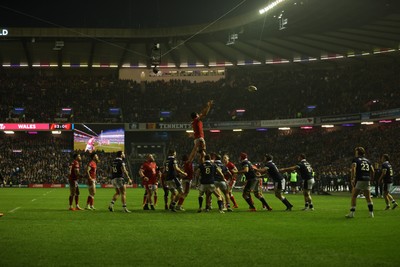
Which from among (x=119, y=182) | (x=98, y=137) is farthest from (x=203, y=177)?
(x=98, y=137)

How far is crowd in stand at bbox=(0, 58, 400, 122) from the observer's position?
216 feet

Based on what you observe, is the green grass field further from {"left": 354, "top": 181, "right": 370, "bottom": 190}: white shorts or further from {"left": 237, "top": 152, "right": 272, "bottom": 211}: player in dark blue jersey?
{"left": 237, "top": 152, "right": 272, "bottom": 211}: player in dark blue jersey

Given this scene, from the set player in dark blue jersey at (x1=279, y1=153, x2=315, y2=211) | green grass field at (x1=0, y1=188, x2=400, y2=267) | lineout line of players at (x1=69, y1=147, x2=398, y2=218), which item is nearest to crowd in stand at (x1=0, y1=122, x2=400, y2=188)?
player in dark blue jersey at (x1=279, y1=153, x2=315, y2=211)

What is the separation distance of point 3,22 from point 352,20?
40.3 metres

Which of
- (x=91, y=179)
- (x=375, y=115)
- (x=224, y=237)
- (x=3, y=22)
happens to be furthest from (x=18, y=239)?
(x=3, y=22)

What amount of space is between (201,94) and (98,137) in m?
17.3

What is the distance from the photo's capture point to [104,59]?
240 feet

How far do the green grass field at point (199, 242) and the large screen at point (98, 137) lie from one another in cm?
4775

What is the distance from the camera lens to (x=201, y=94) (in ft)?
243

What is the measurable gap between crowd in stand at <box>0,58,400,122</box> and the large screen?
2196 millimetres

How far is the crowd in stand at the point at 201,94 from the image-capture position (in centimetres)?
6569

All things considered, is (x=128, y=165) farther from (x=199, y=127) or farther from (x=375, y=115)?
(x=199, y=127)

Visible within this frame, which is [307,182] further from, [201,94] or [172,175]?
[201,94]

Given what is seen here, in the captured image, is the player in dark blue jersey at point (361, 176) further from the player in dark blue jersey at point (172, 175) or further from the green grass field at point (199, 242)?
the player in dark blue jersey at point (172, 175)
